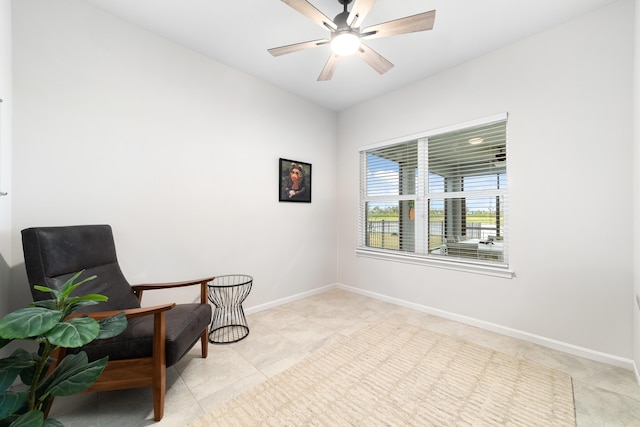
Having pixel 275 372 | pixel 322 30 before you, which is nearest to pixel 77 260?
pixel 275 372

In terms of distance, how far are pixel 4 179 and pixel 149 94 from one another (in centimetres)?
121

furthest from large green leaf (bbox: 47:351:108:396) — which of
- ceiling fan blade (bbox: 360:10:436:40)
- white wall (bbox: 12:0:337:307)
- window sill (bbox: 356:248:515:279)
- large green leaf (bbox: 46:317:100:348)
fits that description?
window sill (bbox: 356:248:515:279)

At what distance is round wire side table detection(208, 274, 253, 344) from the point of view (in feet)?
8.55

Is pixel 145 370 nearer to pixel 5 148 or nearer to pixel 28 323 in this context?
pixel 28 323

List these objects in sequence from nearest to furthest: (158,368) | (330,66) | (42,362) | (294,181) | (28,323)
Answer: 1. (28,323)
2. (42,362)
3. (158,368)
4. (330,66)
5. (294,181)

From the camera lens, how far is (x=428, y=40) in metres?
2.48

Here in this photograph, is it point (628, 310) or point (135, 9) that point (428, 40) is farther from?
point (628, 310)

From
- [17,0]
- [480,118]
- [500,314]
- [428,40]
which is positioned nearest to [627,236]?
[500,314]

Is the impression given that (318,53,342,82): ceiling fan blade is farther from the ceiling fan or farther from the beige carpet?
the beige carpet

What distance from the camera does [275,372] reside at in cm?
195

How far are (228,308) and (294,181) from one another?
1.75 metres

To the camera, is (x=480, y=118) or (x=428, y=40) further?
(x=480, y=118)

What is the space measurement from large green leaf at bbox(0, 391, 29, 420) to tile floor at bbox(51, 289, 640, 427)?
0.78 metres

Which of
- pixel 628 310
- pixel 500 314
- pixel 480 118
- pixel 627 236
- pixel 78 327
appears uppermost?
pixel 480 118
